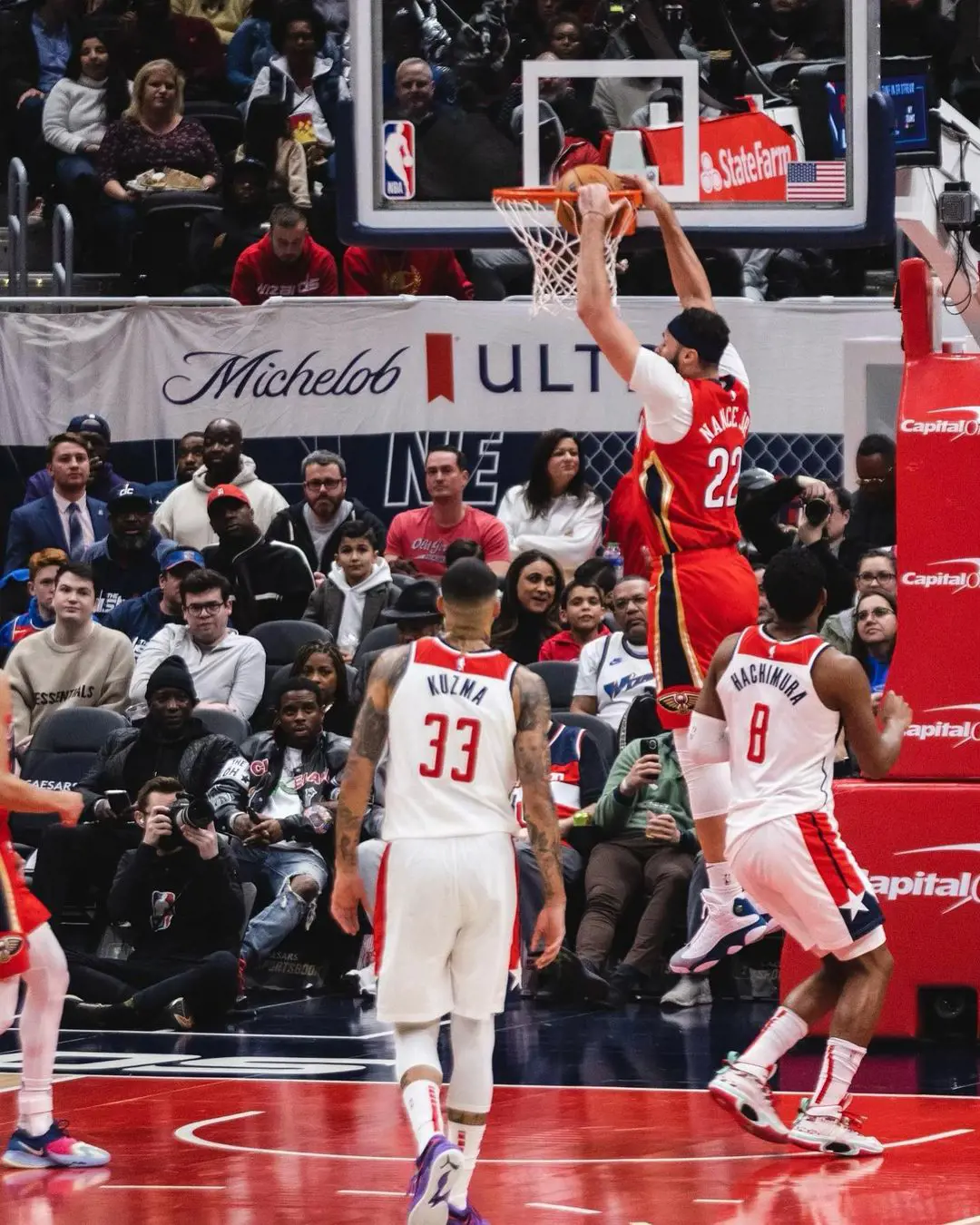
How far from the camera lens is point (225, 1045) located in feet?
31.7

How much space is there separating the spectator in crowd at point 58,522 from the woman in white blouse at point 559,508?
263 cm

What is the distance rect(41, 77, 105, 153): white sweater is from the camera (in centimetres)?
1642

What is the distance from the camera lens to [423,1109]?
6.04 m

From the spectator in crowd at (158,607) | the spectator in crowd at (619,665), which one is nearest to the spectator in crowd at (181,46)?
the spectator in crowd at (158,607)

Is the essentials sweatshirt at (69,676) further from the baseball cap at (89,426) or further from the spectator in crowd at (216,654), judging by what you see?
the baseball cap at (89,426)

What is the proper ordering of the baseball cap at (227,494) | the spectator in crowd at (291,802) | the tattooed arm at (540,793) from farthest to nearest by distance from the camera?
the baseball cap at (227,494), the spectator in crowd at (291,802), the tattooed arm at (540,793)

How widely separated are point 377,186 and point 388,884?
4.79 m

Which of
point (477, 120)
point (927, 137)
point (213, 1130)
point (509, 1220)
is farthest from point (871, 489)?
point (509, 1220)

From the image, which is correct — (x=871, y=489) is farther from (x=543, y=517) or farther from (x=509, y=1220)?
(x=509, y=1220)

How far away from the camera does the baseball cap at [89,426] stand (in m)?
13.7

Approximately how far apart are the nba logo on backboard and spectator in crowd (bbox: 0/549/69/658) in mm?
3716

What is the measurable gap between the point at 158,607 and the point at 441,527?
1.75 meters

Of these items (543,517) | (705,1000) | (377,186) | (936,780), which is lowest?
(705,1000)

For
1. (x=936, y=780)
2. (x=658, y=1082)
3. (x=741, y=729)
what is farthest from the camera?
(x=936, y=780)
